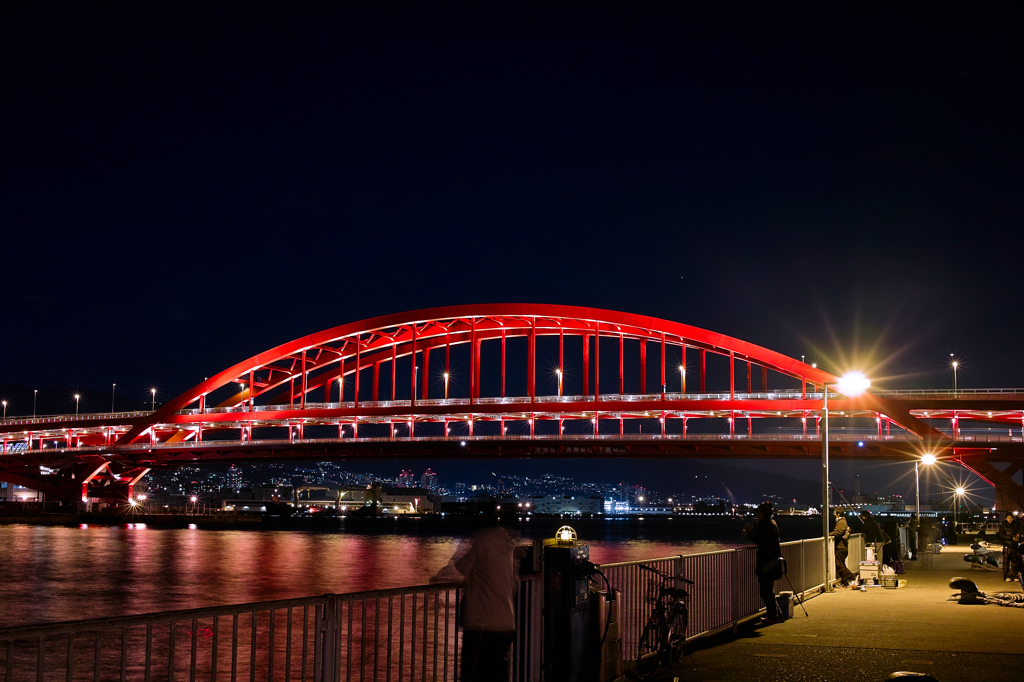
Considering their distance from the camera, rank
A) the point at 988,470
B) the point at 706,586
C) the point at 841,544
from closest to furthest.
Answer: the point at 706,586 < the point at 841,544 < the point at 988,470

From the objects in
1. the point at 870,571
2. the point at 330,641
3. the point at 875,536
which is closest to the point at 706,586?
the point at 330,641

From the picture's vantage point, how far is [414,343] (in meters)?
89.2

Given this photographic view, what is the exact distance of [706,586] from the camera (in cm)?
1252

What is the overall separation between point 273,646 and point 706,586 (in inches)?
242

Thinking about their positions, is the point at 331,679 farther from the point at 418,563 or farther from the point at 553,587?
the point at 418,563

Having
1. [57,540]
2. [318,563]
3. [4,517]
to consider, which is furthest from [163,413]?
[318,563]

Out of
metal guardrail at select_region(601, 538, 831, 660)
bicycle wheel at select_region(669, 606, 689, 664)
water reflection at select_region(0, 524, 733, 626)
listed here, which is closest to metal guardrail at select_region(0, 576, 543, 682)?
metal guardrail at select_region(601, 538, 831, 660)

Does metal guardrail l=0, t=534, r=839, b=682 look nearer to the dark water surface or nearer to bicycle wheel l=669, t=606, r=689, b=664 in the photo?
bicycle wheel l=669, t=606, r=689, b=664

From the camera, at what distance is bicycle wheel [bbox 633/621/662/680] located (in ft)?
33.0

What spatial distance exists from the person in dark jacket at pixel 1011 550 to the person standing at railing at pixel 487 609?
1384 centimetres

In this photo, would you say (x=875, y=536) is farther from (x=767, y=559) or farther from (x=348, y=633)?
(x=348, y=633)

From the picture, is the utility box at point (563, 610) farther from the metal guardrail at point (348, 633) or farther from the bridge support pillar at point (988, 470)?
the bridge support pillar at point (988, 470)

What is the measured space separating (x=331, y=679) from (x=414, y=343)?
273 feet

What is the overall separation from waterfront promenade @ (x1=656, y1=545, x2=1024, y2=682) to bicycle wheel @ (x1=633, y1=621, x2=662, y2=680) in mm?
205
